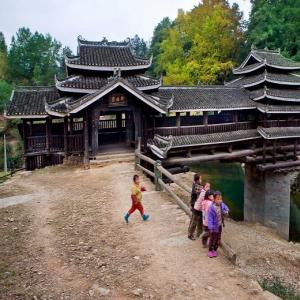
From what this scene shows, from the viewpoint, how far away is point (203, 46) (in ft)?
148

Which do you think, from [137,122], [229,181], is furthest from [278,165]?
[229,181]

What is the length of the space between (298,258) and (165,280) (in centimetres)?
1003

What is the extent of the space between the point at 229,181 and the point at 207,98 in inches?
674

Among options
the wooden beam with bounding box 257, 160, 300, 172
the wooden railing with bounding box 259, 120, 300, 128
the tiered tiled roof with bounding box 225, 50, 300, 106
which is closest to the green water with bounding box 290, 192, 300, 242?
the wooden beam with bounding box 257, 160, 300, 172

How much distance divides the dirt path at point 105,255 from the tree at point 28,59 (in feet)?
178

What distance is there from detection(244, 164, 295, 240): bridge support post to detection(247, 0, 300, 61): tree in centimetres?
2141

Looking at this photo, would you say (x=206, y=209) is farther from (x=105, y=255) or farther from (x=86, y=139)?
(x=86, y=139)

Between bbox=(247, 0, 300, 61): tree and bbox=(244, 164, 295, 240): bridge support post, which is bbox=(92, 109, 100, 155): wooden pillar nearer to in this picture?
bbox=(244, 164, 295, 240): bridge support post

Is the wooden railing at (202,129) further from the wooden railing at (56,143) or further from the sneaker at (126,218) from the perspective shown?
the sneaker at (126,218)

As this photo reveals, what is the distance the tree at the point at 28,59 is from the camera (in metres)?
62.4

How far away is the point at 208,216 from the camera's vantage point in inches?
318

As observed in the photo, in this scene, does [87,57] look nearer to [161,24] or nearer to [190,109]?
[190,109]

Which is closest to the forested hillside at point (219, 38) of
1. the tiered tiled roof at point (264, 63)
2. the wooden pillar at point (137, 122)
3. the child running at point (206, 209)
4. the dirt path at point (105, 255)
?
the tiered tiled roof at point (264, 63)

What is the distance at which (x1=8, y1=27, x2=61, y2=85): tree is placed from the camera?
62406mm
